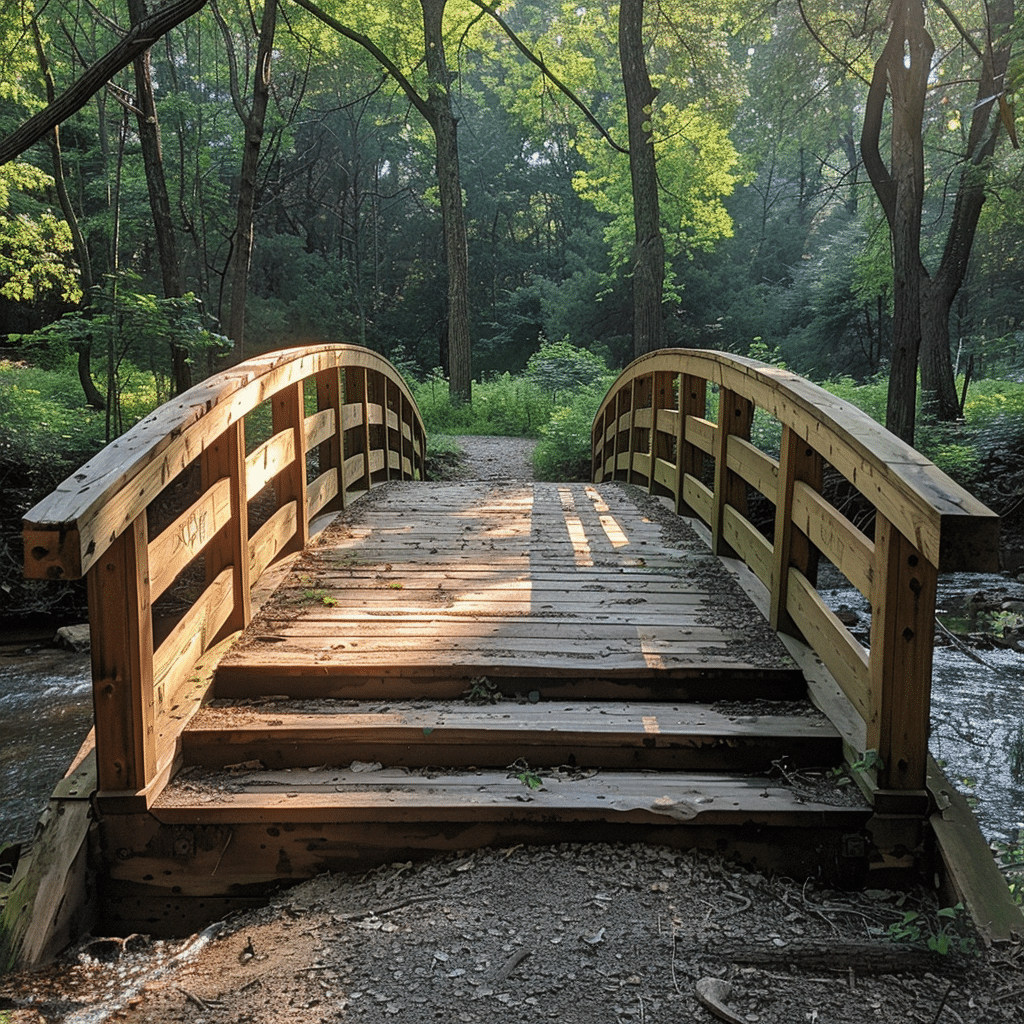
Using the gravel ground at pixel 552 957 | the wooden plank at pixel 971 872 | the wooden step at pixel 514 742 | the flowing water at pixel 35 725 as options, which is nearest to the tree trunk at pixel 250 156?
the flowing water at pixel 35 725

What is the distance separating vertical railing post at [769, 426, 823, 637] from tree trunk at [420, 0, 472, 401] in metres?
13.9

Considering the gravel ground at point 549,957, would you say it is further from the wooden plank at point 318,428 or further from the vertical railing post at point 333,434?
the vertical railing post at point 333,434

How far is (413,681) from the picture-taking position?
3426mm

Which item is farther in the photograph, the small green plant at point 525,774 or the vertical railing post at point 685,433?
the vertical railing post at point 685,433

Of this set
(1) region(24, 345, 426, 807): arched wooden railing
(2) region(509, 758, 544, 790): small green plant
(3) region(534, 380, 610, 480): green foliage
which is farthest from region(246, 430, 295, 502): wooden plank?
(3) region(534, 380, 610, 480): green foliage

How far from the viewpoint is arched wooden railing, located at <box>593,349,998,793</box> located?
2.39 m

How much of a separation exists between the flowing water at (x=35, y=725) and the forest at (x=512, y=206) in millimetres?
3343

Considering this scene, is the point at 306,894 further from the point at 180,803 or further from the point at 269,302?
the point at 269,302

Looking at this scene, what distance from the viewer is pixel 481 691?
11.2 ft

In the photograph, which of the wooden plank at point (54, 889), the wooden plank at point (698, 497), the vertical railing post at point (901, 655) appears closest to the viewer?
the wooden plank at point (54, 889)

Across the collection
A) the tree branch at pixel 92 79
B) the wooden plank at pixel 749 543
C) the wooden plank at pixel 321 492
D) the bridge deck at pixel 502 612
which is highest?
the tree branch at pixel 92 79

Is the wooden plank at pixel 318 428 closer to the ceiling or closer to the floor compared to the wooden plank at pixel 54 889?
closer to the ceiling

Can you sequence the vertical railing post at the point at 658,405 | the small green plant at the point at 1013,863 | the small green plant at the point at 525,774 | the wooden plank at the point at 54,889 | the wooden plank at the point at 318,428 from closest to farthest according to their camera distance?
the wooden plank at the point at 54,889, the small green plant at the point at 1013,863, the small green plant at the point at 525,774, the wooden plank at the point at 318,428, the vertical railing post at the point at 658,405

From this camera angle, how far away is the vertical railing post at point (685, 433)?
5816 mm
